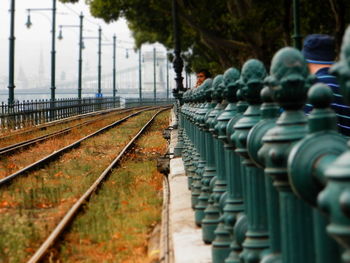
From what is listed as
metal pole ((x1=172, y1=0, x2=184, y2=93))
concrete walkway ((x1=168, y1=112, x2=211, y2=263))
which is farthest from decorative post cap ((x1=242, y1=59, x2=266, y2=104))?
metal pole ((x1=172, y1=0, x2=184, y2=93))

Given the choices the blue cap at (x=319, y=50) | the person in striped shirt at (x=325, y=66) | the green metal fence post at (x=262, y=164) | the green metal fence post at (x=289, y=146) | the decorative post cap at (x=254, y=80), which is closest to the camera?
the green metal fence post at (x=289, y=146)

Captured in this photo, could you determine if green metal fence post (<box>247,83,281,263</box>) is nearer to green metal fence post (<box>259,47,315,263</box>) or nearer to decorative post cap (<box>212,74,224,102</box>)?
green metal fence post (<box>259,47,315,263</box>)

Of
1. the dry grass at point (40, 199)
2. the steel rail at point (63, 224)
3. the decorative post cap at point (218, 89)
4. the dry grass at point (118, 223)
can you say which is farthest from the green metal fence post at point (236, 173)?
the dry grass at point (40, 199)

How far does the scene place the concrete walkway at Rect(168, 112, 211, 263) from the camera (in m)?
4.78

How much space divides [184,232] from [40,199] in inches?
209

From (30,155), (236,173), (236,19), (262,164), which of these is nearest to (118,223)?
(236,173)

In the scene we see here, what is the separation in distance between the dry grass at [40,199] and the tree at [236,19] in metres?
8.83

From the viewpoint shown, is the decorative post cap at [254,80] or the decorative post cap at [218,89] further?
the decorative post cap at [218,89]

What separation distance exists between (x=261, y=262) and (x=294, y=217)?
0.53 meters

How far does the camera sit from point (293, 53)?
2.47m

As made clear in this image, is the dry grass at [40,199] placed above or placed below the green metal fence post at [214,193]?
below

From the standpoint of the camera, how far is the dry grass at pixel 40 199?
7.35m

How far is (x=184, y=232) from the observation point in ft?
19.1

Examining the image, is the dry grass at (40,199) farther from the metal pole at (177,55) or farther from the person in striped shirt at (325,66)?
the metal pole at (177,55)
